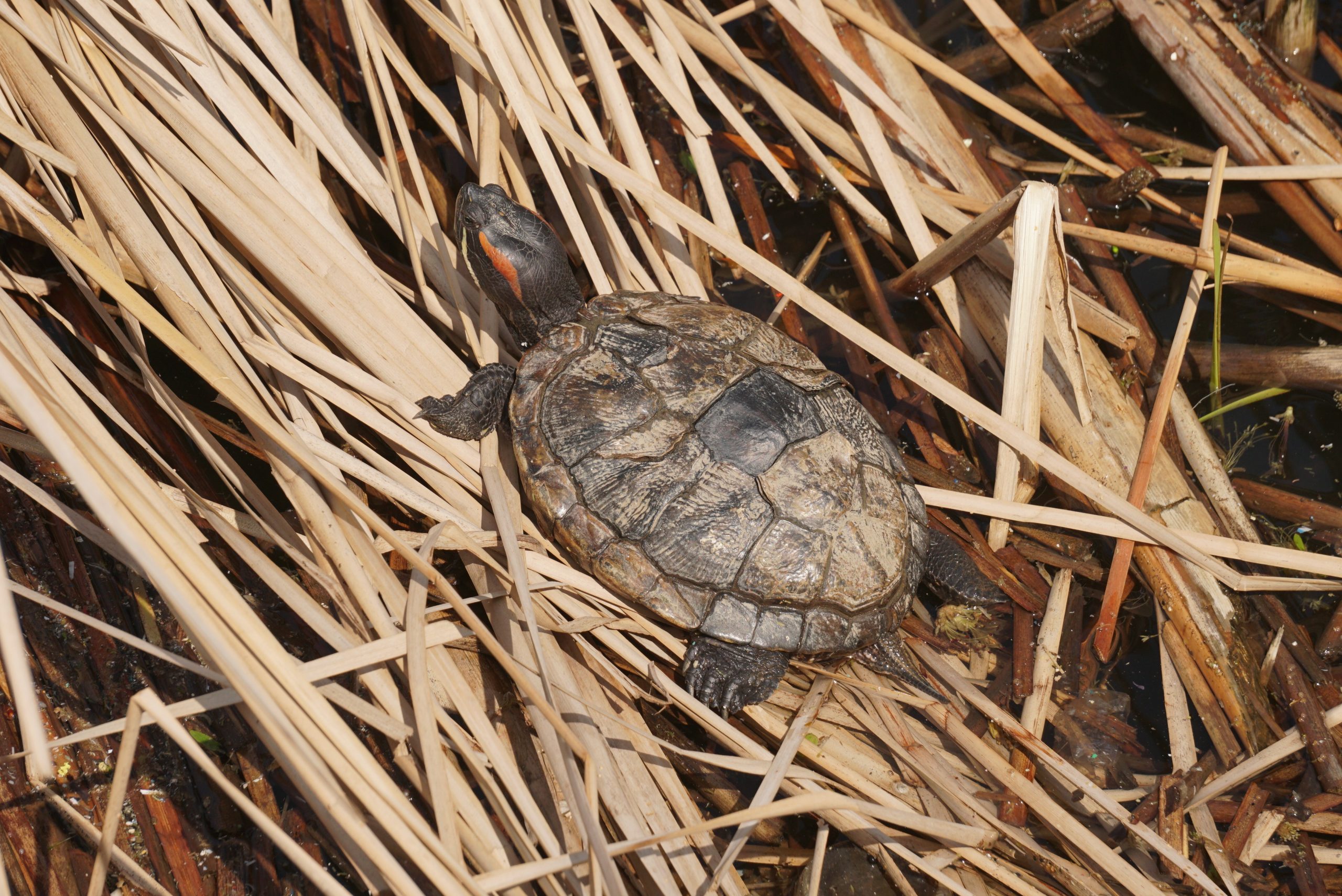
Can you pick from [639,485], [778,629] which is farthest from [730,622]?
[639,485]

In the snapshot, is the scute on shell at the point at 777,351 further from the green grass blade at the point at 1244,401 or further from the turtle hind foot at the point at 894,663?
the green grass blade at the point at 1244,401

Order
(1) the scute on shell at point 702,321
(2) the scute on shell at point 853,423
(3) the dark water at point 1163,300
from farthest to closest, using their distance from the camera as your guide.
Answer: (3) the dark water at point 1163,300
(1) the scute on shell at point 702,321
(2) the scute on shell at point 853,423

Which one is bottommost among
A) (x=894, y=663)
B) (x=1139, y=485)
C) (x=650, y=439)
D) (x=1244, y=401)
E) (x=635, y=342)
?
(x=1244, y=401)

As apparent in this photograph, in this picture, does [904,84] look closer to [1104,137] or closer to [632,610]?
[1104,137]

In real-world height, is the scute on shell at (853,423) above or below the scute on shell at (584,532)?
below

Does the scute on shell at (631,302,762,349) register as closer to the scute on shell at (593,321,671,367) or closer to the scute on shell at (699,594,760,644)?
the scute on shell at (593,321,671,367)

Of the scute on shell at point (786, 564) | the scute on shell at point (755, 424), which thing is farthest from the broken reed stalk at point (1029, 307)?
the scute on shell at point (786, 564)

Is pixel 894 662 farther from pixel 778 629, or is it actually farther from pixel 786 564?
pixel 786 564
